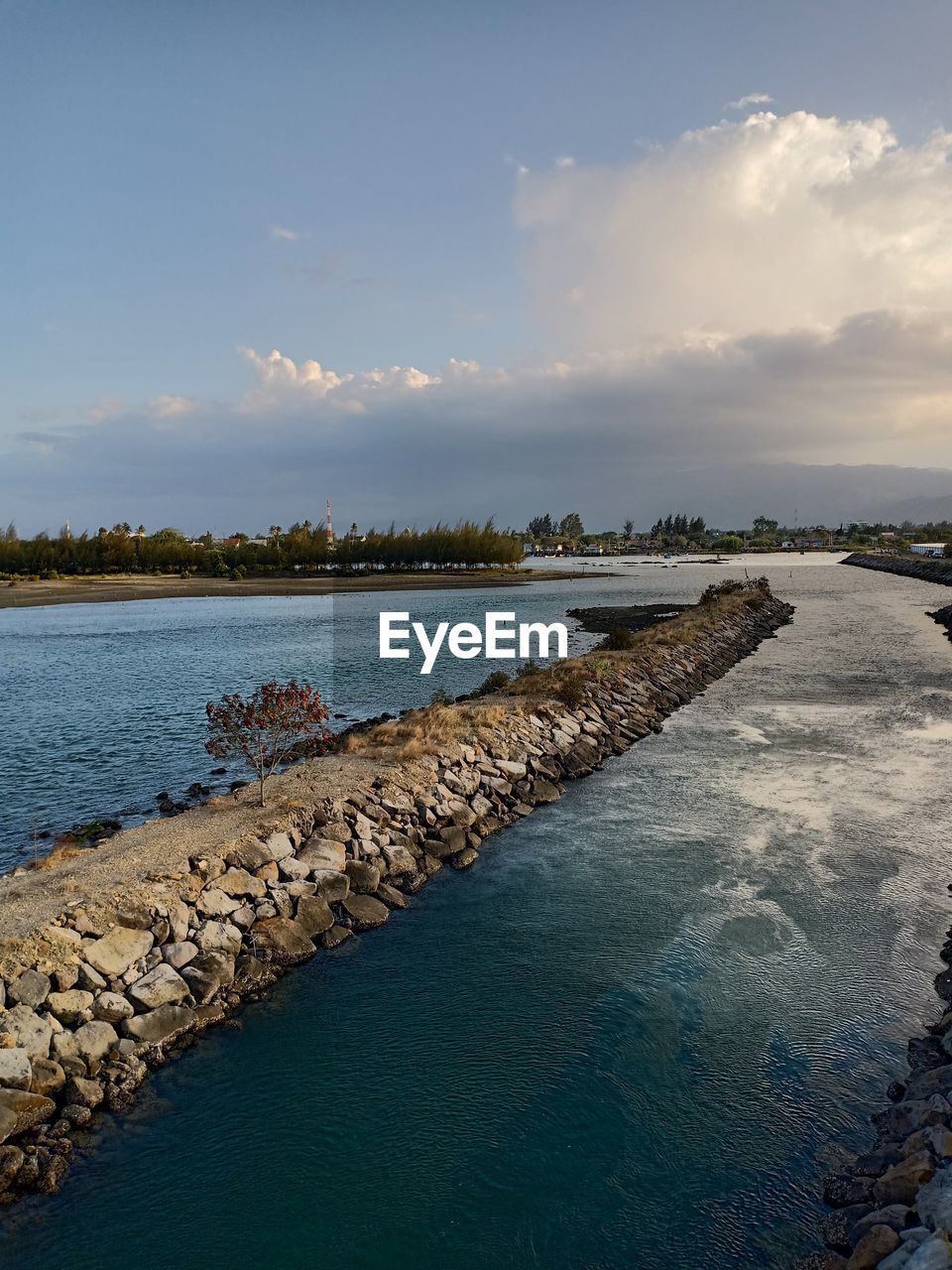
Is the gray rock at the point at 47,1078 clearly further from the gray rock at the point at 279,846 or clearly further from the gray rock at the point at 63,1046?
the gray rock at the point at 279,846

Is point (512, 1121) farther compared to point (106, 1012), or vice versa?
point (106, 1012)

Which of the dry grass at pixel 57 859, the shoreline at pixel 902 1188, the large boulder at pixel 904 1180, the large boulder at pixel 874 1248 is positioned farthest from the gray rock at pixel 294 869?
the large boulder at pixel 874 1248

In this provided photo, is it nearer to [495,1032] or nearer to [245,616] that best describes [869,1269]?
[495,1032]

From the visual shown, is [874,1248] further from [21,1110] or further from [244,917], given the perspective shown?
[244,917]

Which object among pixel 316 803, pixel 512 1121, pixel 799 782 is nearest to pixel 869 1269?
pixel 512 1121

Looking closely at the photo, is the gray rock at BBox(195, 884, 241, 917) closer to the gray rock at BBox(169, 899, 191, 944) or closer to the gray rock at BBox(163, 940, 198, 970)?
the gray rock at BBox(169, 899, 191, 944)
